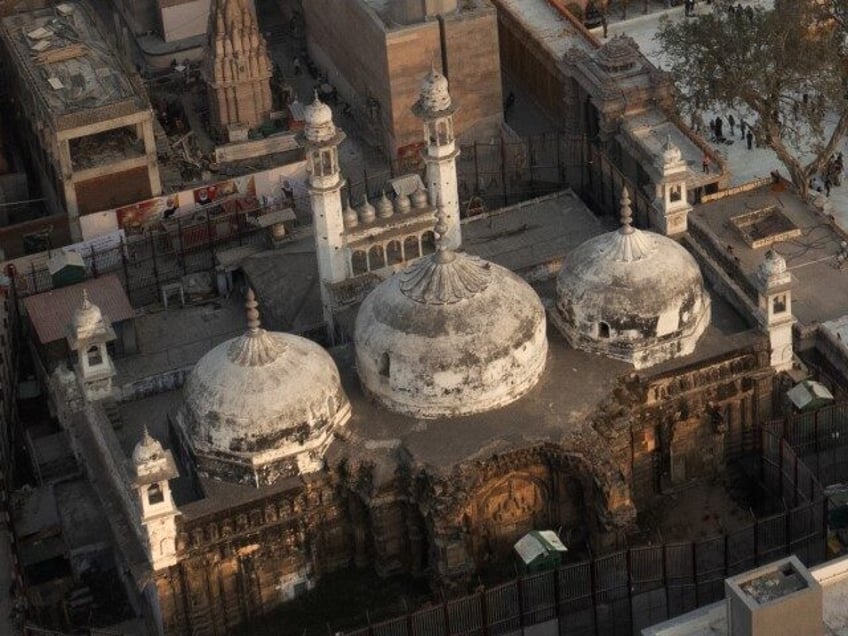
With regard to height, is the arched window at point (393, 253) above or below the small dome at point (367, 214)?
below

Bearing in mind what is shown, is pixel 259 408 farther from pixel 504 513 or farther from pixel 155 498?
pixel 504 513

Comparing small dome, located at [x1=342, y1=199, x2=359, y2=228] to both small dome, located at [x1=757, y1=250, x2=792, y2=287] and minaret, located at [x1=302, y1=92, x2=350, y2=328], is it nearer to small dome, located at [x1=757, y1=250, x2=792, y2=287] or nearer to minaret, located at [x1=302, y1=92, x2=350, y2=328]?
minaret, located at [x1=302, y1=92, x2=350, y2=328]

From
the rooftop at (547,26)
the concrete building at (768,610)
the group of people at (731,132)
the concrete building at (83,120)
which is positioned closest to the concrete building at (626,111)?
the rooftop at (547,26)

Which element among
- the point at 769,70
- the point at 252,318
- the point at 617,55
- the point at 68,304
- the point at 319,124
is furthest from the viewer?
the point at 617,55

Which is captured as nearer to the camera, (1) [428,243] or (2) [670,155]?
(2) [670,155]

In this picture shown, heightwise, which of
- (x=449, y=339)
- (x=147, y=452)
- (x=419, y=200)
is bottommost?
(x=147, y=452)

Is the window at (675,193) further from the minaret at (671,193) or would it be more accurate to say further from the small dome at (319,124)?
the small dome at (319,124)

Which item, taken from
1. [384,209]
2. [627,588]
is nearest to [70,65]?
[384,209]
